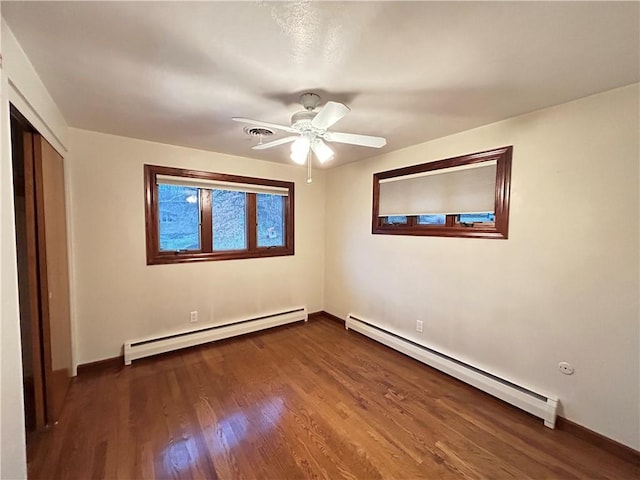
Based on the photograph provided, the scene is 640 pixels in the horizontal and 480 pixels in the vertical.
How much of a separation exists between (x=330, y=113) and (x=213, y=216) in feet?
7.36

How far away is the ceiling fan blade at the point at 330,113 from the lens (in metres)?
1.39

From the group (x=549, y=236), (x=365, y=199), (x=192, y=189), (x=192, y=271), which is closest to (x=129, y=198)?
(x=192, y=189)

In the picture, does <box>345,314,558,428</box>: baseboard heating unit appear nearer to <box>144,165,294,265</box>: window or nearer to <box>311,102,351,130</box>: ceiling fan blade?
<box>144,165,294,265</box>: window

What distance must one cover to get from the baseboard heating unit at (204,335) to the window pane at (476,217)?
239cm

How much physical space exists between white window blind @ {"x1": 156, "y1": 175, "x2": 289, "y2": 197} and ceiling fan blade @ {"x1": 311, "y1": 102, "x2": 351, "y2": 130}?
1966 mm

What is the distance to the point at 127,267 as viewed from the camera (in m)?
2.73

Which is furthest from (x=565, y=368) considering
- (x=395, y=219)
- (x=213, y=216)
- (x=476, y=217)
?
(x=213, y=216)

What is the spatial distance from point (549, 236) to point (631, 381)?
3.21 ft

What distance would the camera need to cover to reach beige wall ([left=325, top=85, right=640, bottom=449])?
1683mm

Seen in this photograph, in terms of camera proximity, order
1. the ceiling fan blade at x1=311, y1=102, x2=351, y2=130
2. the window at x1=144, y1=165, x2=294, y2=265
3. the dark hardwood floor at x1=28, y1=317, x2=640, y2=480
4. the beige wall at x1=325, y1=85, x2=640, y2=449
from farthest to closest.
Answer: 1. the window at x1=144, y1=165, x2=294, y2=265
2. the beige wall at x1=325, y1=85, x2=640, y2=449
3. the dark hardwood floor at x1=28, y1=317, x2=640, y2=480
4. the ceiling fan blade at x1=311, y1=102, x2=351, y2=130

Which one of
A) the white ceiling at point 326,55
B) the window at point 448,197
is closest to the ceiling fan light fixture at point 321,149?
the white ceiling at point 326,55

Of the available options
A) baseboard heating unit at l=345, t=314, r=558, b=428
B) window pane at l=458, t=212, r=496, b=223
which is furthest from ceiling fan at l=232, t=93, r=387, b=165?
baseboard heating unit at l=345, t=314, r=558, b=428

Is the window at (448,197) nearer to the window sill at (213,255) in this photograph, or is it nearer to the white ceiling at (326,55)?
the white ceiling at (326,55)

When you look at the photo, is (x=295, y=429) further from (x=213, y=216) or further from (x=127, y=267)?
(x=213, y=216)
